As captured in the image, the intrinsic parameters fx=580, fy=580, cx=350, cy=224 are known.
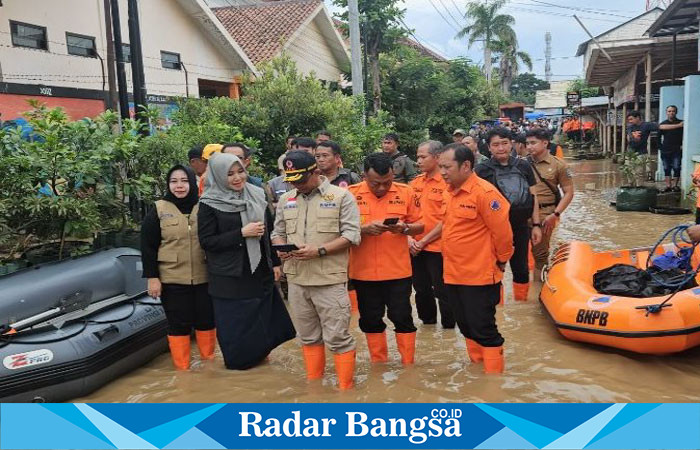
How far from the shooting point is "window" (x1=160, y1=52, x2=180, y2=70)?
14166mm

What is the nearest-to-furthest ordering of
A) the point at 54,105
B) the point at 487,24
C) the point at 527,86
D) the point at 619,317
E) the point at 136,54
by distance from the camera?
the point at 619,317 → the point at 136,54 → the point at 54,105 → the point at 487,24 → the point at 527,86

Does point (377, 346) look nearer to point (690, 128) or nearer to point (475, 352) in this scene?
point (475, 352)

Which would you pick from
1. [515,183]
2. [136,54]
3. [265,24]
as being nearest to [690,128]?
[515,183]

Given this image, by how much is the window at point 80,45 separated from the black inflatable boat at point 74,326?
8365mm

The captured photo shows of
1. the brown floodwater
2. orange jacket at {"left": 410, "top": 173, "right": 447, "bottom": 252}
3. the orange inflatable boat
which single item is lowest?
the brown floodwater

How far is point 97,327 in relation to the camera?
163 inches

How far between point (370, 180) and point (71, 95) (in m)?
9.81

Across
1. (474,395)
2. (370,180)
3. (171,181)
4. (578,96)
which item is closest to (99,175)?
(171,181)

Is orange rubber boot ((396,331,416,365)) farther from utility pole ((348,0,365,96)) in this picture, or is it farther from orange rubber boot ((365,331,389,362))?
utility pole ((348,0,365,96))

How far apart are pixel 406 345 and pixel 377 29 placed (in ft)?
52.8

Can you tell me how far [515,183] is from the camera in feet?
16.4

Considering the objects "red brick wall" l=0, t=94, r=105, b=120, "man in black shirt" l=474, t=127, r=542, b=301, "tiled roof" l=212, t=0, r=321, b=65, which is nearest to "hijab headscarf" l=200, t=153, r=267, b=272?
"man in black shirt" l=474, t=127, r=542, b=301

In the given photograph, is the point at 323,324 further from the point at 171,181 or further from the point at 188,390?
the point at 171,181

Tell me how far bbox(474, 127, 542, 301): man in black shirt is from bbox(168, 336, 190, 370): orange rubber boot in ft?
9.14
